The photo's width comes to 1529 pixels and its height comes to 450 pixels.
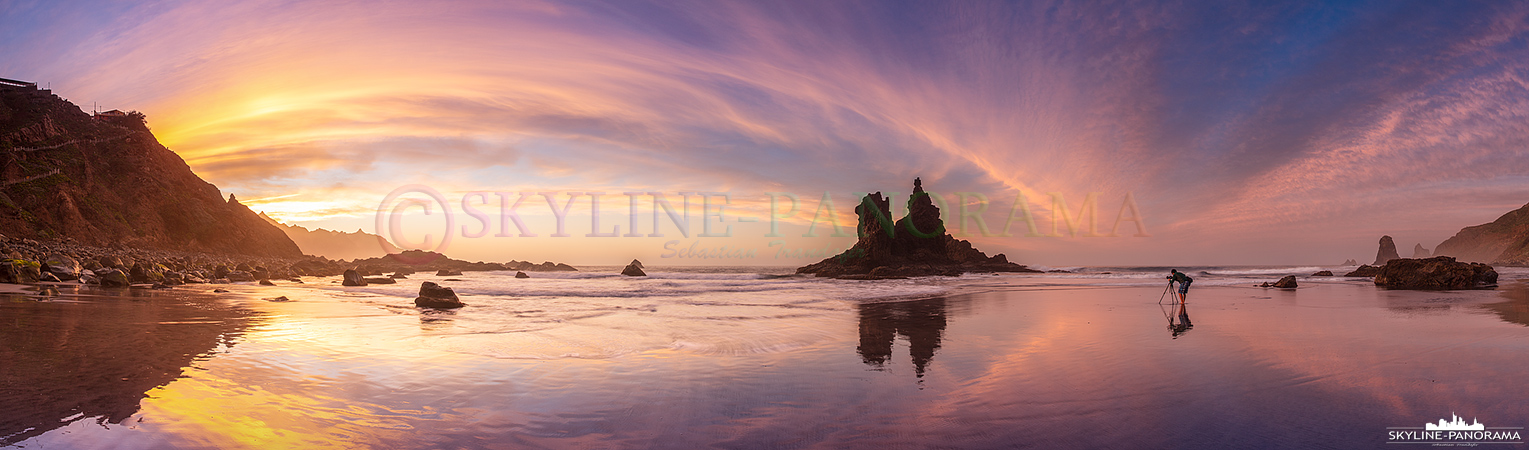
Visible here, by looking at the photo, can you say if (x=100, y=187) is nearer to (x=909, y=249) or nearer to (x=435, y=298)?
(x=435, y=298)

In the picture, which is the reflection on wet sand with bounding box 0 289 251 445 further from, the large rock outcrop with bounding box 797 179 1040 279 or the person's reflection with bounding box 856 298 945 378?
the large rock outcrop with bounding box 797 179 1040 279

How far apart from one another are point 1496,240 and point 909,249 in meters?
149

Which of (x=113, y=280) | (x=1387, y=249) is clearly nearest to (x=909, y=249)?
(x=113, y=280)

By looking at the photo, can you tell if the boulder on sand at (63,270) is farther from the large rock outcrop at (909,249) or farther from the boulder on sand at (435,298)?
the large rock outcrop at (909,249)

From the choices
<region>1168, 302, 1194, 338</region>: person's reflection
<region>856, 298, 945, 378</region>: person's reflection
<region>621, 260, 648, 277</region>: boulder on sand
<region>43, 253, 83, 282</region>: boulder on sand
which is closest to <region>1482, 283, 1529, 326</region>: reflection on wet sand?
<region>1168, 302, 1194, 338</region>: person's reflection

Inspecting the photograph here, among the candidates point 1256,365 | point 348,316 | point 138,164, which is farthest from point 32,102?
point 1256,365

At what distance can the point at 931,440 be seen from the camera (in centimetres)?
441

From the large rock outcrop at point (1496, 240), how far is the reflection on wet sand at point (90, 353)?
15774 cm

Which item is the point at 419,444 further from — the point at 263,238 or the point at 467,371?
the point at 263,238

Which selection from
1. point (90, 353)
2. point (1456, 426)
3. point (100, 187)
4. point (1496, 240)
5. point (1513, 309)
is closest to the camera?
point (1456, 426)

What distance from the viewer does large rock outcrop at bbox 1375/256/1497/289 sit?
26438mm

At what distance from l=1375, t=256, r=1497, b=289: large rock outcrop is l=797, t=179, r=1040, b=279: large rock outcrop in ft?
110

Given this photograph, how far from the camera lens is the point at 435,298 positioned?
17.0 metres

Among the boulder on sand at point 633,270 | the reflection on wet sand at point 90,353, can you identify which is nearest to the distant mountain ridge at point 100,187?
the boulder on sand at point 633,270
